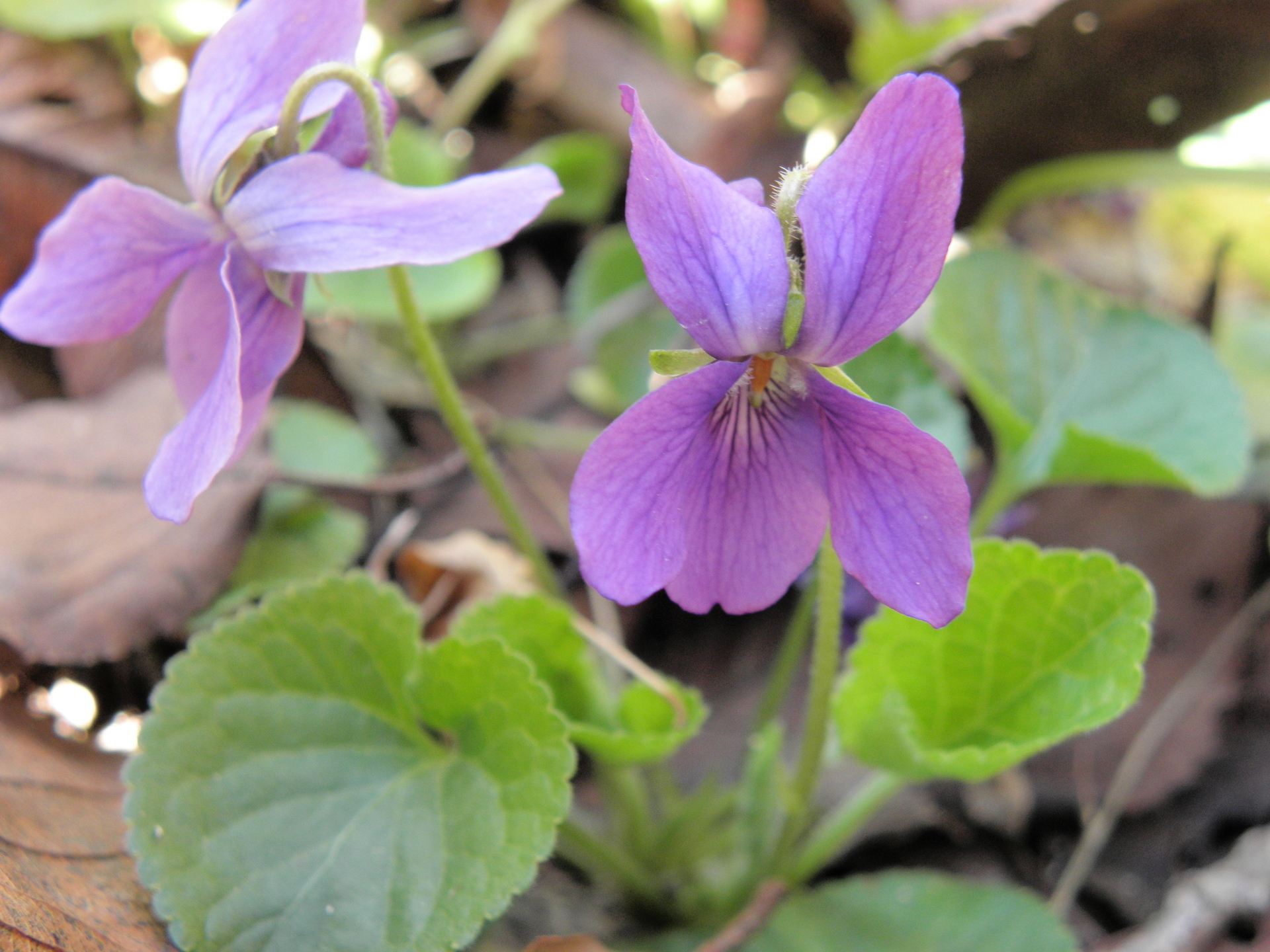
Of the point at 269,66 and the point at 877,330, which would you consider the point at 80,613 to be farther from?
the point at 877,330

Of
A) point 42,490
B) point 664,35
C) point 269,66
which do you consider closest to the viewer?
point 269,66

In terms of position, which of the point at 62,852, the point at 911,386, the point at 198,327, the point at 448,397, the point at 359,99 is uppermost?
the point at 359,99

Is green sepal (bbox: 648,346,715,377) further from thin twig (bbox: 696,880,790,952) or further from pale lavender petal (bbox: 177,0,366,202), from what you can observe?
thin twig (bbox: 696,880,790,952)

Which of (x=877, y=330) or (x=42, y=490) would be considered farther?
(x=42, y=490)

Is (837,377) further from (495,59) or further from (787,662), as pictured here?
(495,59)

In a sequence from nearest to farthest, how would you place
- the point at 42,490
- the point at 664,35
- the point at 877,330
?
the point at 877,330 → the point at 42,490 → the point at 664,35

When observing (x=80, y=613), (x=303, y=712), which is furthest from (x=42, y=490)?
(x=303, y=712)

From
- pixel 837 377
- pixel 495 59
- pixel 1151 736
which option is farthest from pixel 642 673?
pixel 495 59

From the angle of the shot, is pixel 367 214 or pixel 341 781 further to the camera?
pixel 341 781
